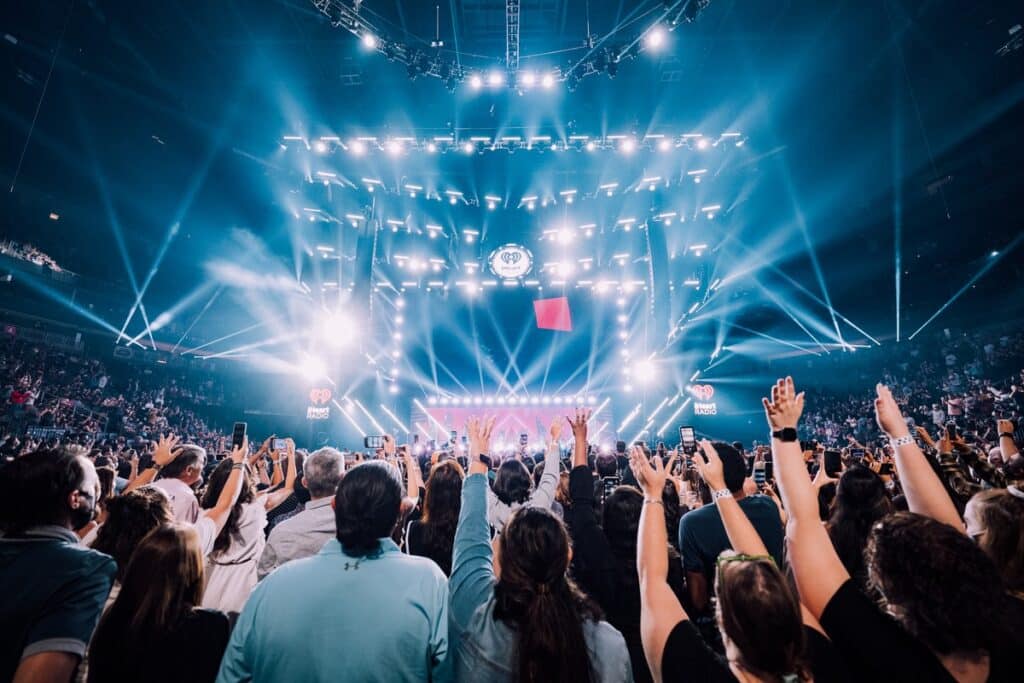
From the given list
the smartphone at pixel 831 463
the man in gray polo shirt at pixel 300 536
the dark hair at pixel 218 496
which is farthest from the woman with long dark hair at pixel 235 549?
the smartphone at pixel 831 463

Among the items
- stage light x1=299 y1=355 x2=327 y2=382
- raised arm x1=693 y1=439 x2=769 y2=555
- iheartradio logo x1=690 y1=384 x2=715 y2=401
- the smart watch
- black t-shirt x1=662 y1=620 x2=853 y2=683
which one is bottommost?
black t-shirt x1=662 y1=620 x2=853 y2=683

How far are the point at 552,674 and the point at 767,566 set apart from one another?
2.24 feet

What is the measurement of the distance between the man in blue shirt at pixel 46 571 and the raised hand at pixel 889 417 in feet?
10.2

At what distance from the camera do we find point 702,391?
20234mm

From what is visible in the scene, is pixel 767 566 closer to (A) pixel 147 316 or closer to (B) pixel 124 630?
(B) pixel 124 630

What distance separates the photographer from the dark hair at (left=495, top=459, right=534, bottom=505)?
3.06 m

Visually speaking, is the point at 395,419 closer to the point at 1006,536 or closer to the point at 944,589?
the point at 1006,536

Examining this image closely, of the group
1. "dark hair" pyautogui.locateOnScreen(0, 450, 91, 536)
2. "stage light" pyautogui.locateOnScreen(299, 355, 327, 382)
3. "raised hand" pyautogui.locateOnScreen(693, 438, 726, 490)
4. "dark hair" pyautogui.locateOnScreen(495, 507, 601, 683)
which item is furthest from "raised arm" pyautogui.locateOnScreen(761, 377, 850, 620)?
"stage light" pyautogui.locateOnScreen(299, 355, 327, 382)

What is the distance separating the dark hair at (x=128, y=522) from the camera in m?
1.98

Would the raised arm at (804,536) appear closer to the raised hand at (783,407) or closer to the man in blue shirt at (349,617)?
the raised hand at (783,407)

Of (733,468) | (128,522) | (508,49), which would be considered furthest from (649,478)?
(508,49)

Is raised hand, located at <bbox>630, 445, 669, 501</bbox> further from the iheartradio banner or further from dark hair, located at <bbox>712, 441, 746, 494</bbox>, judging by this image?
the iheartradio banner

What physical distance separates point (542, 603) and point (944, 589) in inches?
43.9

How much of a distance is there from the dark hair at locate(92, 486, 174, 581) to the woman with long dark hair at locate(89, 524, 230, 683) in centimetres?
65
